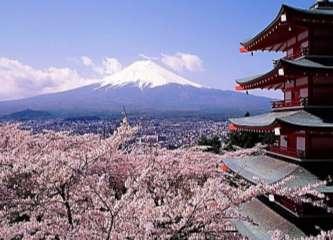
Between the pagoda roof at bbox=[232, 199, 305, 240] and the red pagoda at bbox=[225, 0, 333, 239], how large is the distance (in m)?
0.02

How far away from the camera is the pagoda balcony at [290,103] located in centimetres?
1015

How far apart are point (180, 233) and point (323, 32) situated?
600 centimetres

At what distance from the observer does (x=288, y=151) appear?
35.6 ft

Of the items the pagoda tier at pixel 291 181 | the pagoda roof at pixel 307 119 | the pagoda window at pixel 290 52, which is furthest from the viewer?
the pagoda window at pixel 290 52

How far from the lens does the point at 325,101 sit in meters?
10.1

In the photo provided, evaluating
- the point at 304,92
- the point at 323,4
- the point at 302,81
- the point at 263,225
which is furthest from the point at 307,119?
the point at 323,4

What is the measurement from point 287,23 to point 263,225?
419 cm

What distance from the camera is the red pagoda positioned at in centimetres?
925

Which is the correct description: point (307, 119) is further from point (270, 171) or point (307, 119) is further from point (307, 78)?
point (270, 171)

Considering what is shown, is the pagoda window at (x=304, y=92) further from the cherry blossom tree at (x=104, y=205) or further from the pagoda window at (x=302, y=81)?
the cherry blossom tree at (x=104, y=205)

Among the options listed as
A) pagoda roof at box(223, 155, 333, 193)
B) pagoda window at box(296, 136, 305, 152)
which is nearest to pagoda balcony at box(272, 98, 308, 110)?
pagoda window at box(296, 136, 305, 152)

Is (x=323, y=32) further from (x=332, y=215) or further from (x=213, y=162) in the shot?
(x=213, y=162)

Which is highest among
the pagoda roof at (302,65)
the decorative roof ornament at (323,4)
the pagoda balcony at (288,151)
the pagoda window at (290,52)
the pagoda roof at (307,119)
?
the decorative roof ornament at (323,4)

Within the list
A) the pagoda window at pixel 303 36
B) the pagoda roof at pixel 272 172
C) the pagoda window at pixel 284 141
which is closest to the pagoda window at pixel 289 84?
the pagoda window at pixel 303 36
